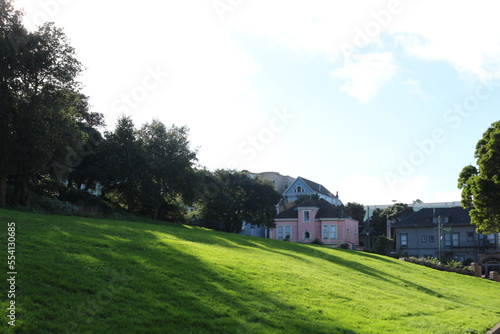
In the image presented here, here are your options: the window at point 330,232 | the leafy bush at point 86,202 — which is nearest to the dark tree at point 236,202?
the window at point 330,232

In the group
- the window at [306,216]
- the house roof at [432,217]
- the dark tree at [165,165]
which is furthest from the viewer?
the window at [306,216]

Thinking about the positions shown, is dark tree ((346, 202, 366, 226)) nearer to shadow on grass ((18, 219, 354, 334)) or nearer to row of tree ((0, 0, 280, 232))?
row of tree ((0, 0, 280, 232))

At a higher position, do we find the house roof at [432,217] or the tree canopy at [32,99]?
the tree canopy at [32,99]

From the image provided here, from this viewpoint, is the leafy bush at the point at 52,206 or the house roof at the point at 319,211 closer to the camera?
the leafy bush at the point at 52,206

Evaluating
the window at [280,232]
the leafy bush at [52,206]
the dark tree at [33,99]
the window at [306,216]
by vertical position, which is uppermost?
the dark tree at [33,99]

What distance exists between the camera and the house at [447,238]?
67.4 metres

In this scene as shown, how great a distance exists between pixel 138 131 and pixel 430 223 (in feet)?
152

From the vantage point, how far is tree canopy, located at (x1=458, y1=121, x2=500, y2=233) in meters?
32.4

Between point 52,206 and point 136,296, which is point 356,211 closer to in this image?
point 52,206

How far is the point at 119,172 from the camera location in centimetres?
4969

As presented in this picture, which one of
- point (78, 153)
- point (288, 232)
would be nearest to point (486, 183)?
point (78, 153)

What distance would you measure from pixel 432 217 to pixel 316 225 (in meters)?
18.3

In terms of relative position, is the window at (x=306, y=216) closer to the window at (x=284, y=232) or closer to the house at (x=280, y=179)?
the window at (x=284, y=232)

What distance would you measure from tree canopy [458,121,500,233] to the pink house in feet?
132
